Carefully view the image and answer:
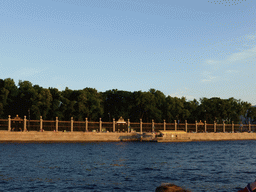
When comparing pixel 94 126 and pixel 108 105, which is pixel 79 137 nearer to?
pixel 94 126

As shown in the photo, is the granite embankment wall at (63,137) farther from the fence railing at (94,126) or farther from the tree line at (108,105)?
the tree line at (108,105)

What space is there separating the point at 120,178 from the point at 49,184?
6166 millimetres

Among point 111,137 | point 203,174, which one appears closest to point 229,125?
point 111,137

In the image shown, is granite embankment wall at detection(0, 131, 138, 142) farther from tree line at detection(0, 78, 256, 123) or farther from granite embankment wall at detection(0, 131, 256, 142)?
tree line at detection(0, 78, 256, 123)

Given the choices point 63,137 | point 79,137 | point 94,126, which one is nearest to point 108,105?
point 94,126

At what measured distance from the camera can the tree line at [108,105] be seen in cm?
10225

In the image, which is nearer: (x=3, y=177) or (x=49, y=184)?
(x=49, y=184)

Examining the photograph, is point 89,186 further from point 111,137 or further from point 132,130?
point 132,130

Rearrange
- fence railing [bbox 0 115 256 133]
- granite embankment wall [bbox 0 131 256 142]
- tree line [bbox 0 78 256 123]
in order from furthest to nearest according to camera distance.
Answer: tree line [bbox 0 78 256 123] → fence railing [bbox 0 115 256 133] → granite embankment wall [bbox 0 131 256 142]

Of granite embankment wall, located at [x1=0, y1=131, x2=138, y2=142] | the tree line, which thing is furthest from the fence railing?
the tree line

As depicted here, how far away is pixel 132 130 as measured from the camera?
338 feet

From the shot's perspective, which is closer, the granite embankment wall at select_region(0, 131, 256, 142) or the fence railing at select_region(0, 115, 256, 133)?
the granite embankment wall at select_region(0, 131, 256, 142)

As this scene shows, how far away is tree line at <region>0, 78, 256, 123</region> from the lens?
102 m

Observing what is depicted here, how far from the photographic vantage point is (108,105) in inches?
5266
